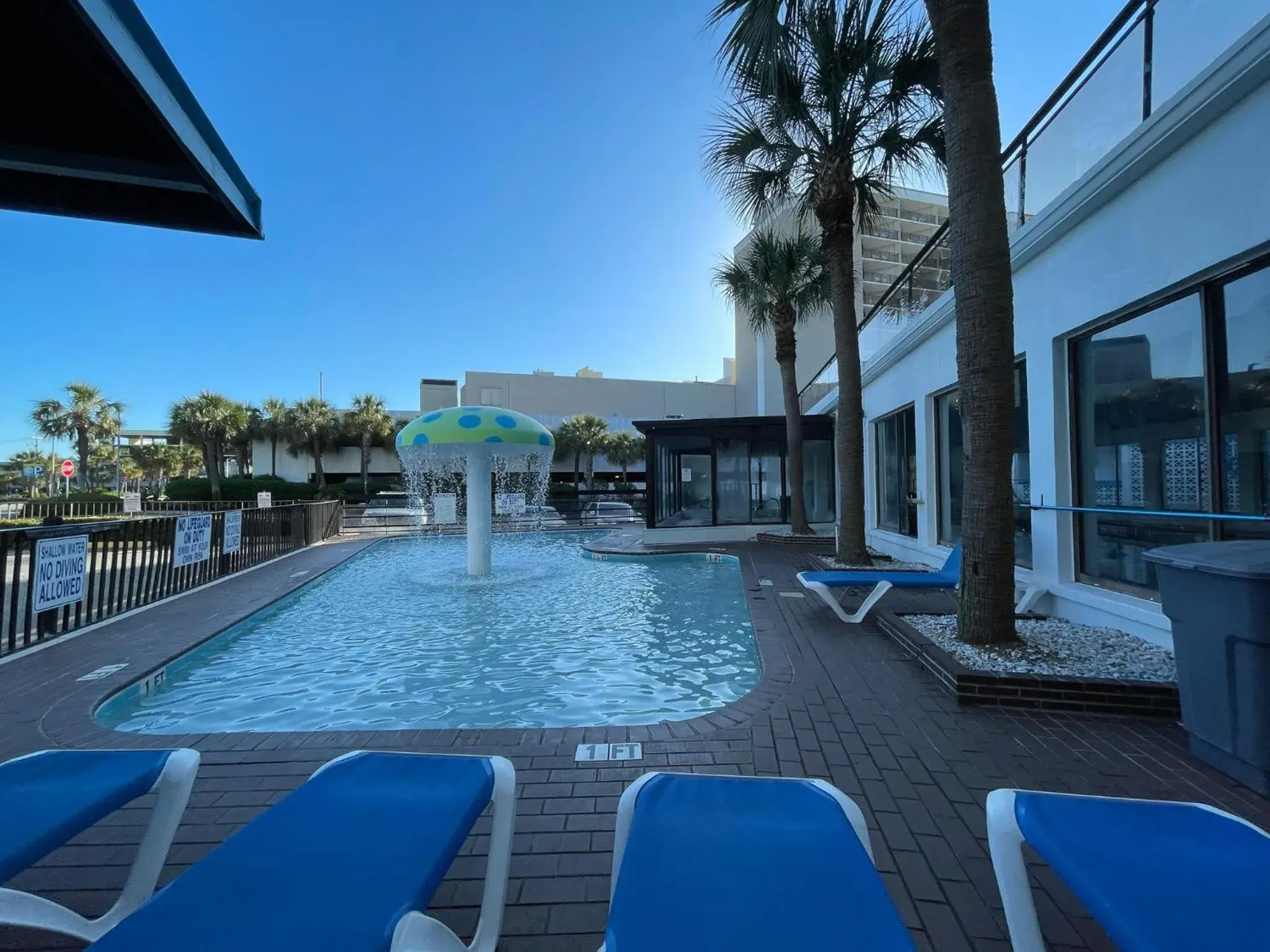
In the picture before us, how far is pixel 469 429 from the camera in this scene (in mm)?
8391

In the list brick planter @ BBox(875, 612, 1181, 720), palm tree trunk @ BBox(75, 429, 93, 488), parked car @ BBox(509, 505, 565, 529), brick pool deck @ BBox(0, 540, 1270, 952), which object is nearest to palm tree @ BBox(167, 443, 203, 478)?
palm tree trunk @ BBox(75, 429, 93, 488)

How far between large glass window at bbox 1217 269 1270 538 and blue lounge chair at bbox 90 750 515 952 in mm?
4890

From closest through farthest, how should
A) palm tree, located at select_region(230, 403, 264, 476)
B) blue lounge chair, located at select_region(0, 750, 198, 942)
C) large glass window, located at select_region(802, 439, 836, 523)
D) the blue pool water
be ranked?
blue lounge chair, located at select_region(0, 750, 198, 942) < the blue pool water < large glass window, located at select_region(802, 439, 836, 523) < palm tree, located at select_region(230, 403, 264, 476)

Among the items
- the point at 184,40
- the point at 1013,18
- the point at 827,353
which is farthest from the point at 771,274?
the point at 827,353

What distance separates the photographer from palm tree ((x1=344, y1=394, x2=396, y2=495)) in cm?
3734

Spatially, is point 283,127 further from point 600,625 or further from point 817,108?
point 600,625

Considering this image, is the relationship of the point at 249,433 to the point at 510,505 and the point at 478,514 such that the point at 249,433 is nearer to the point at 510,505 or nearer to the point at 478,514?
the point at 510,505

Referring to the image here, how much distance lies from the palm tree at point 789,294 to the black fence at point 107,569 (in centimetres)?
1124

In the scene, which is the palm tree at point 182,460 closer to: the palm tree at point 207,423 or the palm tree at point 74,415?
the palm tree at point 74,415

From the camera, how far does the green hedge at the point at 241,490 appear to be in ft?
107

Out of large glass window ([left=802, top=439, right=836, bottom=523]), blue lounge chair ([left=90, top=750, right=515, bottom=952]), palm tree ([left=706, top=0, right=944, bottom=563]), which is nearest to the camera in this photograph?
blue lounge chair ([left=90, top=750, right=515, bottom=952])

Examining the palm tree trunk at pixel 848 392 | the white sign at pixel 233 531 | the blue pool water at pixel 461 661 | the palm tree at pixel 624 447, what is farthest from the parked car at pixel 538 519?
the palm tree at pixel 624 447

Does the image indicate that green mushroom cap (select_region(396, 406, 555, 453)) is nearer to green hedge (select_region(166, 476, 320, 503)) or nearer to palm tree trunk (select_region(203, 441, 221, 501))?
green hedge (select_region(166, 476, 320, 503))

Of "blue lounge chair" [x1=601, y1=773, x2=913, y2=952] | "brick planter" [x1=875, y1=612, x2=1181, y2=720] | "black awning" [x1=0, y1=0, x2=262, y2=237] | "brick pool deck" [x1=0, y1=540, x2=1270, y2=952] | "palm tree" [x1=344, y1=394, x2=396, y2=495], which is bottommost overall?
"brick pool deck" [x1=0, y1=540, x2=1270, y2=952]
